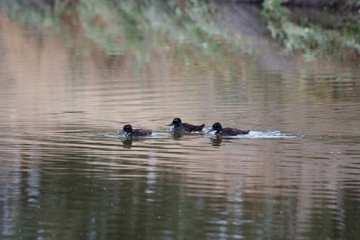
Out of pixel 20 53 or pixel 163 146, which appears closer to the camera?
pixel 163 146

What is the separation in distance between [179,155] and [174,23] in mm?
35616

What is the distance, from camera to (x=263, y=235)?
941cm

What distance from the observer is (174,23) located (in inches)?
1937

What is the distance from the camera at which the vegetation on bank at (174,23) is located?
37.5 metres

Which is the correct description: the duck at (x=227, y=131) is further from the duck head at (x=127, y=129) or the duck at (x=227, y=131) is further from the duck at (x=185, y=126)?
the duck head at (x=127, y=129)

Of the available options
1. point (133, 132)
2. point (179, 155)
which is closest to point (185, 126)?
point (133, 132)

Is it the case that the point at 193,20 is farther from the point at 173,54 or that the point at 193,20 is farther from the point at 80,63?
the point at 80,63

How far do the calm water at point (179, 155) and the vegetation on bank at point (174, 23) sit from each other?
29.7ft

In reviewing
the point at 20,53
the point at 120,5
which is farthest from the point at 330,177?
the point at 120,5

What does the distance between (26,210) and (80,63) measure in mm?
20377

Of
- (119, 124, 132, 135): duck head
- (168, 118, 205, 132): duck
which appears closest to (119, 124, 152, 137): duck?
(119, 124, 132, 135): duck head

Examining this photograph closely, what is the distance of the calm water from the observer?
32.7 ft

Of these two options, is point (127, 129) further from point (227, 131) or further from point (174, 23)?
point (174, 23)

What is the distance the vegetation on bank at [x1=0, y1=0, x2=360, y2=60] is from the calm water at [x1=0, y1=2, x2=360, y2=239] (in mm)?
9052
